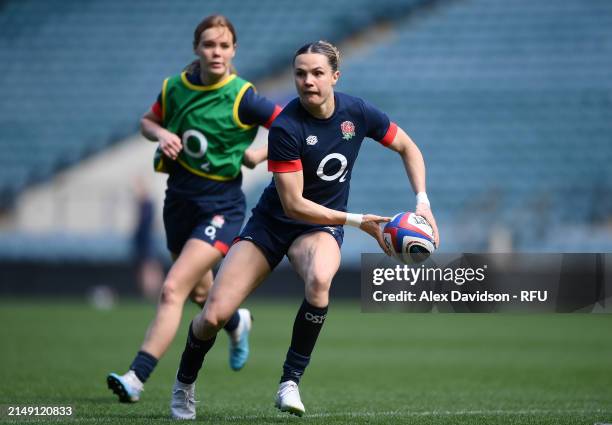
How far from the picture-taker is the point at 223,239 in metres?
6.68

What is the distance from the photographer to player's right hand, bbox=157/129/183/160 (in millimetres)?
6422

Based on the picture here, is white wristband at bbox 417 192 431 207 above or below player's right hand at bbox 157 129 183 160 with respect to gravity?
below

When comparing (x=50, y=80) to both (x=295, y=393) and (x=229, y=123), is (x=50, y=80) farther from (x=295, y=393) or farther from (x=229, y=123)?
(x=295, y=393)

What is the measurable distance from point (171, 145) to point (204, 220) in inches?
22.2

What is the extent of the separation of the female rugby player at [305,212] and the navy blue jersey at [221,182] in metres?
0.96

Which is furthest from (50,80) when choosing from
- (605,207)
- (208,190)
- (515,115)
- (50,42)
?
(208,190)

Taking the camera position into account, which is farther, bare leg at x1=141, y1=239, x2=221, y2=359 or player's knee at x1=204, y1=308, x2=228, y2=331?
bare leg at x1=141, y1=239, x2=221, y2=359

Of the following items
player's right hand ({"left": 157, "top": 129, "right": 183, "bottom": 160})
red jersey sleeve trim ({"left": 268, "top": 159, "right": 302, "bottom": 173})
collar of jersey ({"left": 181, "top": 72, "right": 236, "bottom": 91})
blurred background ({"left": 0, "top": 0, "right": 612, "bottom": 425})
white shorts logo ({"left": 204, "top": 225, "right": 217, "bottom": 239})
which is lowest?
blurred background ({"left": 0, "top": 0, "right": 612, "bottom": 425})

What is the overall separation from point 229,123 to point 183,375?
1740 mm

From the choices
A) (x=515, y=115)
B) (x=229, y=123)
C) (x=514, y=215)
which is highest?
(x=229, y=123)

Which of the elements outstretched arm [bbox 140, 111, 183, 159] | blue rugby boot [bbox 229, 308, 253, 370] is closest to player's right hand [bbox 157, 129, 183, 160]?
outstretched arm [bbox 140, 111, 183, 159]

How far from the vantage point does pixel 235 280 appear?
5559mm

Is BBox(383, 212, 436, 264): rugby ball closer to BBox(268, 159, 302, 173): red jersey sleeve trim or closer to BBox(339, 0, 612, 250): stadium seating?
BBox(268, 159, 302, 173): red jersey sleeve trim

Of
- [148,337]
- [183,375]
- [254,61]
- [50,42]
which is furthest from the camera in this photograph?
[50,42]
